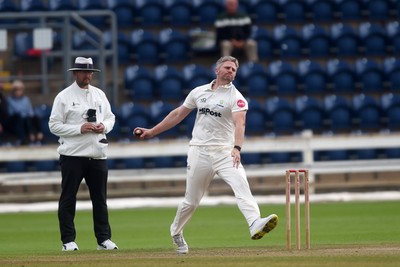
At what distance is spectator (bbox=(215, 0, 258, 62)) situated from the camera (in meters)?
25.4

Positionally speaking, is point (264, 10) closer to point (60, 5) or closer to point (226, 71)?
point (60, 5)

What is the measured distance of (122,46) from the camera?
26297 millimetres

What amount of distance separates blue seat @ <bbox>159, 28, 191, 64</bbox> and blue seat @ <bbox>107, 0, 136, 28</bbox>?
103cm

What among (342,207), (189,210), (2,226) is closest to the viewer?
(189,210)

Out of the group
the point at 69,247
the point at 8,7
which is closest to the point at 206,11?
the point at 8,7

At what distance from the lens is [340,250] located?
42.3 feet

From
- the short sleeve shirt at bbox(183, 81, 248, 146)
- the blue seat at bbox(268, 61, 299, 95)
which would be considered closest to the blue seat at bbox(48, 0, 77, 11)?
the blue seat at bbox(268, 61, 299, 95)

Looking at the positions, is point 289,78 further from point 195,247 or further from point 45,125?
point 195,247

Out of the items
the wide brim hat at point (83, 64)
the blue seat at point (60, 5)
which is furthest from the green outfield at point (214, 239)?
the blue seat at point (60, 5)

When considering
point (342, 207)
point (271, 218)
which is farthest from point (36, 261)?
point (342, 207)

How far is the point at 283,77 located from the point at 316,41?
1.59 metres

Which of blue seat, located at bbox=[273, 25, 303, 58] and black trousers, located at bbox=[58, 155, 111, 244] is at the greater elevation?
blue seat, located at bbox=[273, 25, 303, 58]

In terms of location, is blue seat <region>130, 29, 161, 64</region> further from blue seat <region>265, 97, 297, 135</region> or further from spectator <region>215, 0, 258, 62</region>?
blue seat <region>265, 97, 297, 135</region>

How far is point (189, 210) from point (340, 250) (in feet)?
5.65
